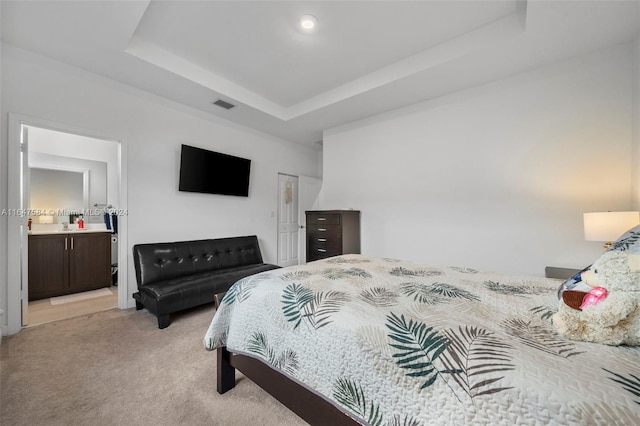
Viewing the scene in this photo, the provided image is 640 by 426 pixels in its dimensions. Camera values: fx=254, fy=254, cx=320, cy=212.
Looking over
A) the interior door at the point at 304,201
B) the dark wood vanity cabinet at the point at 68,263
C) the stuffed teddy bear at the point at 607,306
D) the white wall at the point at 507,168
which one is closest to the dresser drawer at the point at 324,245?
the white wall at the point at 507,168

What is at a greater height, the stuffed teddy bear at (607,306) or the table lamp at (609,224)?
the table lamp at (609,224)

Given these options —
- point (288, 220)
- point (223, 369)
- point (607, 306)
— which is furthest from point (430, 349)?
point (288, 220)

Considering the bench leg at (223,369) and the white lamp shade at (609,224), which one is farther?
the white lamp shade at (609,224)

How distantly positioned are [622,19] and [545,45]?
1.51ft

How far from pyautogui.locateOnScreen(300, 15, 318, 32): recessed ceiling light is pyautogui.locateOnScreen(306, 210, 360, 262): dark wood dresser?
2235 mm

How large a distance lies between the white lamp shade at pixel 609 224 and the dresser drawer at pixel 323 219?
257cm

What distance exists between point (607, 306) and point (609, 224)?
1792 millimetres

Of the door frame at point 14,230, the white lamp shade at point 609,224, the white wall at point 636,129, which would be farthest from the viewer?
the door frame at point 14,230

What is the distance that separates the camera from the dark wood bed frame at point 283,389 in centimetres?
107

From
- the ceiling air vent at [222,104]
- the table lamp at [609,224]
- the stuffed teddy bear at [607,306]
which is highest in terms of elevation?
the ceiling air vent at [222,104]

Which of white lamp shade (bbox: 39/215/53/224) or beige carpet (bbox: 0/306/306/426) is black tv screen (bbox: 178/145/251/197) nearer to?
beige carpet (bbox: 0/306/306/426)

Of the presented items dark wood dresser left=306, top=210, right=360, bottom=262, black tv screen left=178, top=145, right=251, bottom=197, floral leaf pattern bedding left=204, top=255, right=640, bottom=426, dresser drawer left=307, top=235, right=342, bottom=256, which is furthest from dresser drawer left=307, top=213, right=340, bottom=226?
floral leaf pattern bedding left=204, top=255, right=640, bottom=426

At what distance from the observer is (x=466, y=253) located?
10.1 ft

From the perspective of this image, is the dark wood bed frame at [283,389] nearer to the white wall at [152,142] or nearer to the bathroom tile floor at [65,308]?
the white wall at [152,142]
